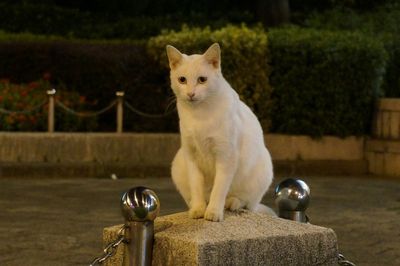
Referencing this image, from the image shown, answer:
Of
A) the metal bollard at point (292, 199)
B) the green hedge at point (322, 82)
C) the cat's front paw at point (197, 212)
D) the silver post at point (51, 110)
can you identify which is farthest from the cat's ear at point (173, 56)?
the green hedge at point (322, 82)

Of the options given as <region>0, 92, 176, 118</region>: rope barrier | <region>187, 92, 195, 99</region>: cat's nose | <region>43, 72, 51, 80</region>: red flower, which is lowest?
<region>0, 92, 176, 118</region>: rope barrier

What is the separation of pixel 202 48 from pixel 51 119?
244 centimetres

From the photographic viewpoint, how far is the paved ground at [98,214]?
838cm

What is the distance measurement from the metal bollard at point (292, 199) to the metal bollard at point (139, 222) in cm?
148

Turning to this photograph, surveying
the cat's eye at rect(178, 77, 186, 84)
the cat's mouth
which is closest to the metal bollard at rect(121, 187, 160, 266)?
the cat's mouth

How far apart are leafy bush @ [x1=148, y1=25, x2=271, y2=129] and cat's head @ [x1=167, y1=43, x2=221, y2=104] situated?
812 centimetres

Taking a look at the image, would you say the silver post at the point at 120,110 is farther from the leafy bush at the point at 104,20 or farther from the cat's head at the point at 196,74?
the cat's head at the point at 196,74

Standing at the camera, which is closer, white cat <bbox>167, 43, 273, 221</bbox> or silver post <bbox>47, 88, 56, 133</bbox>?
white cat <bbox>167, 43, 273, 221</bbox>

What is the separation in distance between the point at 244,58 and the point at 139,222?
8915 mm

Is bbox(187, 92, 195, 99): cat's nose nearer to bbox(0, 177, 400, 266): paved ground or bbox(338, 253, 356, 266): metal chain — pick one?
bbox(338, 253, 356, 266): metal chain

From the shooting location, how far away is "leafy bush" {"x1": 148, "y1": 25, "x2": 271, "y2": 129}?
48.0ft

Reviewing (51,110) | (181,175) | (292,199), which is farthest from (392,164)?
(181,175)

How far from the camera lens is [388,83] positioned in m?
16.0

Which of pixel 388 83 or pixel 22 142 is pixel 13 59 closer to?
pixel 22 142
